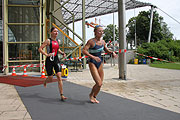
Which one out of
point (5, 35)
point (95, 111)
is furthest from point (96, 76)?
point (5, 35)

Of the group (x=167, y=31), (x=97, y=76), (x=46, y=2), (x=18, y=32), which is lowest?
(x=97, y=76)

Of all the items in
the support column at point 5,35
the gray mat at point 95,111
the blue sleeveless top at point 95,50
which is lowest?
the gray mat at point 95,111

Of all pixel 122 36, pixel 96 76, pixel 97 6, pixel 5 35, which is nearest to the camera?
pixel 96 76

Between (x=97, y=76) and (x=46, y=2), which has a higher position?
(x=46, y=2)

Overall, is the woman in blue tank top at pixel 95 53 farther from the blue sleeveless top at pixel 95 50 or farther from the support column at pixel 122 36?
the support column at pixel 122 36

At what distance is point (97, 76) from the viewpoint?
3.51m

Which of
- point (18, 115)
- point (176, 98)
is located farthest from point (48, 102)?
point (176, 98)

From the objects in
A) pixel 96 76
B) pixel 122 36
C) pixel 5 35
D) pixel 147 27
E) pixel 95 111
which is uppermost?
pixel 147 27

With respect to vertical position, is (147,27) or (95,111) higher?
(147,27)

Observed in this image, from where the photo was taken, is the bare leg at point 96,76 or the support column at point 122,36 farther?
the support column at point 122,36

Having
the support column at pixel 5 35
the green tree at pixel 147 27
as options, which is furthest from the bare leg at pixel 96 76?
the green tree at pixel 147 27

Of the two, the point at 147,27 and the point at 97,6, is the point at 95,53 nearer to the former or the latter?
the point at 97,6

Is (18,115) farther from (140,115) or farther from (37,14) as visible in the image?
(37,14)

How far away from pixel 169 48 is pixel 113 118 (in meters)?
31.1
